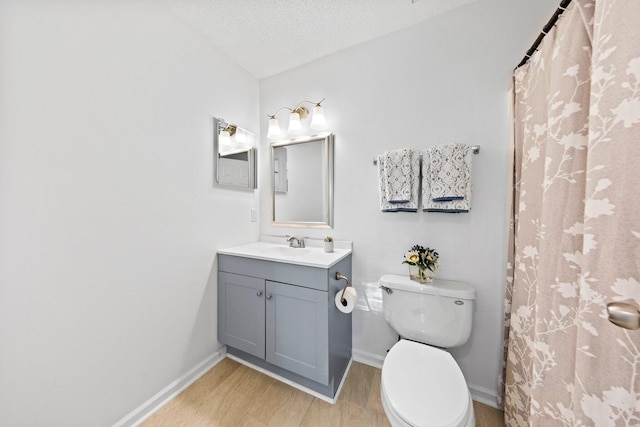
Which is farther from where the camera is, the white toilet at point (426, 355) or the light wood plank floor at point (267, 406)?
the light wood plank floor at point (267, 406)

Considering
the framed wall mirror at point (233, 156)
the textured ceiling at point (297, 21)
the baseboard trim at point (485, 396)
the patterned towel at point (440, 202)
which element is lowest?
the baseboard trim at point (485, 396)

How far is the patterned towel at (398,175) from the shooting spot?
136 centimetres

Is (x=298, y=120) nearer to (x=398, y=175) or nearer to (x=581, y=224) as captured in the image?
(x=398, y=175)

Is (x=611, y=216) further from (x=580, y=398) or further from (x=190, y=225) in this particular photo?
(x=190, y=225)

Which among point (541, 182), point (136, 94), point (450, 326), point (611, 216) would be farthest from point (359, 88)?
point (450, 326)

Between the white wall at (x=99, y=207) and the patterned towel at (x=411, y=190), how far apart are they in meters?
1.26

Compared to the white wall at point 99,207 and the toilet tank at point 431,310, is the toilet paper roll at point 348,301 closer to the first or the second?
the toilet tank at point 431,310

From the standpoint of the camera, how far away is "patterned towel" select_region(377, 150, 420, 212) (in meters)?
1.38

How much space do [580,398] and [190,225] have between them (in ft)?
6.05

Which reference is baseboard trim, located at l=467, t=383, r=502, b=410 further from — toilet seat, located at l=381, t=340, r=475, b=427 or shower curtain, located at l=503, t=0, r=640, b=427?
toilet seat, located at l=381, t=340, r=475, b=427

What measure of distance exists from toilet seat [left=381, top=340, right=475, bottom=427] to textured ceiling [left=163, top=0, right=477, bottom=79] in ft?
6.68

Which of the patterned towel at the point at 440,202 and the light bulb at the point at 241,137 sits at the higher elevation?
the light bulb at the point at 241,137

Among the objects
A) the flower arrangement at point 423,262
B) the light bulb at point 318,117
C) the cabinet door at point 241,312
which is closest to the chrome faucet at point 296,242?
the cabinet door at point 241,312

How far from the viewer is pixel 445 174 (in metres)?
1.26
